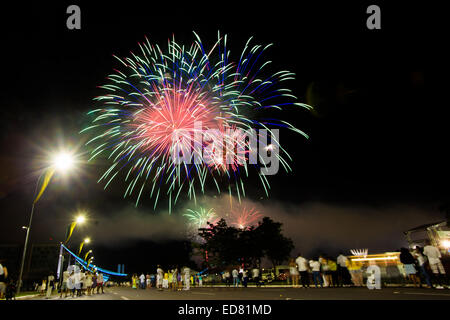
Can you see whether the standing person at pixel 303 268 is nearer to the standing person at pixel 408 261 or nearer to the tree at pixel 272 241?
the standing person at pixel 408 261

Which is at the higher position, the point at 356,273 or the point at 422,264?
the point at 422,264

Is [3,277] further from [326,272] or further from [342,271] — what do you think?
[342,271]

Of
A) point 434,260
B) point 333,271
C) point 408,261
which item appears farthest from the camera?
point 333,271

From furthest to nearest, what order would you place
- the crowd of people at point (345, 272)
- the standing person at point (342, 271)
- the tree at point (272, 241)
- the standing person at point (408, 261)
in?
the tree at point (272, 241) → the standing person at point (342, 271) → the standing person at point (408, 261) → the crowd of people at point (345, 272)

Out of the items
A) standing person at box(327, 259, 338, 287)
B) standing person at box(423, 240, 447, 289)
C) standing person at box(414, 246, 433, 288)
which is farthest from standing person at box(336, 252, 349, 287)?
standing person at box(423, 240, 447, 289)

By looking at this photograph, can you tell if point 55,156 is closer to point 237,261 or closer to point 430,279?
point 430,279

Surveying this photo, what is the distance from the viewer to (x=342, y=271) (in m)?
15.1

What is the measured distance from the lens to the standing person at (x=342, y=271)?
48.4 ft

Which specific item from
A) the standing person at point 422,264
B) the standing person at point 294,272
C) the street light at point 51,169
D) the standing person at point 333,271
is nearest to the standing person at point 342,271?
the standing person at point 333,271

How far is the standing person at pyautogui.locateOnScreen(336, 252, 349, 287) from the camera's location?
14.8 meters

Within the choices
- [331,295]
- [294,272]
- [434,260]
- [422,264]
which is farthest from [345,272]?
[331,295]

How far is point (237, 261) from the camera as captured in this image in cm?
4653
